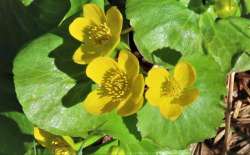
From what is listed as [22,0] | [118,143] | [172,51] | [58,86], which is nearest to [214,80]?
[172,51]

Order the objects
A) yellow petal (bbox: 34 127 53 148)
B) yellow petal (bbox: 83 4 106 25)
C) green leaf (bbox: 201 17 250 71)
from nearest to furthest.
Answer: yellow petal (bbox: 83 4 106 25) < green leaf (bbox: 201 17 250 71) < yellow petal (bbox: 34 127 53 148)

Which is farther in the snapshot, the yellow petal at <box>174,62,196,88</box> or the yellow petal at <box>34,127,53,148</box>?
the yellow petal at <box>34,127,53,148</box>

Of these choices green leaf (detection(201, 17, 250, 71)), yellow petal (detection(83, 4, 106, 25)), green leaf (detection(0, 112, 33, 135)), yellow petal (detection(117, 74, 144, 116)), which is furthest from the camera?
green leaf (detection(0, 112, 33, 135))

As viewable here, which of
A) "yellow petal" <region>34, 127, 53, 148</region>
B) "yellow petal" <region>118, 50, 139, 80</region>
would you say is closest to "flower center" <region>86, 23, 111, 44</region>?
"yellow petal" <region>118, 50, 139, 80</region>

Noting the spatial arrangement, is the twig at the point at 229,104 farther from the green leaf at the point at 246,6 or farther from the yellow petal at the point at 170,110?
the yellow petal at the point at 170,110

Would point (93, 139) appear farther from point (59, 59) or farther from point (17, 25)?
point (17, 25)

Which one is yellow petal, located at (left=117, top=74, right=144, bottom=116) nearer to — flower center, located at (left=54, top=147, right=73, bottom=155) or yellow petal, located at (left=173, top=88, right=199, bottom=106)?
yellow petal, located at (left=173, top=88, right=199, bottom=106)

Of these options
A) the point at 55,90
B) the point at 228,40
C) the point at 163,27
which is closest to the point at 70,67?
Answer: the point at 55,90

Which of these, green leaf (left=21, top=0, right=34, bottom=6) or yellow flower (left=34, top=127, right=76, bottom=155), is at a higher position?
green leaf (left=21, top=0, right=34, bottom=6)
